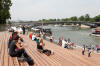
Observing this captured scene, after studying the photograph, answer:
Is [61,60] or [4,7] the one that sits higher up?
[4,7]

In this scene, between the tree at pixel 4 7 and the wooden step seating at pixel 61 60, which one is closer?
the wooden step seating at pixel 61 60

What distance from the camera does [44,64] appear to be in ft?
27.4

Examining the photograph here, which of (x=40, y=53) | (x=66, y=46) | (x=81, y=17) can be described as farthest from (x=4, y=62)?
(x=81, y=17)

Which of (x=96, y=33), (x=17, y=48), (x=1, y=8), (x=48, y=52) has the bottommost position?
(x=96, y=33)

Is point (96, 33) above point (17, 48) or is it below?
below

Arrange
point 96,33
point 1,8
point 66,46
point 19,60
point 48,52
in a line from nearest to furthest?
point 19,60 < point 48,52 < point 66,46 < point 1,8 < point 96,33

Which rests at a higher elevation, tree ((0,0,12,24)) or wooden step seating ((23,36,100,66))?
tree ((0,0,12,24))

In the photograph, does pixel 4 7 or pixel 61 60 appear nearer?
pixel 61 60

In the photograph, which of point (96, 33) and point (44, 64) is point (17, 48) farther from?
point (96, 33)

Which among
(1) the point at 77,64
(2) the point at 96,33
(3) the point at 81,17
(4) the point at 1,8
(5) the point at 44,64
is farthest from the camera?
(3) the point at 81,17

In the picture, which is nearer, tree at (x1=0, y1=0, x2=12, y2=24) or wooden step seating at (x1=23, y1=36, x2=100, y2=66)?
wooden step seating at (x1=23, y1=36, x2=100, y2=66)

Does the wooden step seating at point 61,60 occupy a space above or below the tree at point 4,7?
below

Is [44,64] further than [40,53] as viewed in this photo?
No

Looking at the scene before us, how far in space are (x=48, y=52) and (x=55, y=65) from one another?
2253mm
